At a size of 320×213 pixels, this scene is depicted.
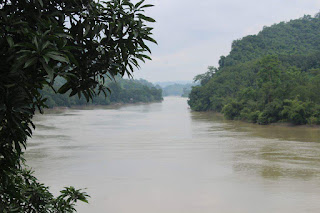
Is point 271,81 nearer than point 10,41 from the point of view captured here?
No

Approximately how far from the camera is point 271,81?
89.7ft

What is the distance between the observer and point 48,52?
1.51m

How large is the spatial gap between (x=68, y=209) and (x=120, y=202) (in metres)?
5.75

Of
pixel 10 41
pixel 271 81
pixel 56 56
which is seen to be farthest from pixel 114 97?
pixel 56 56

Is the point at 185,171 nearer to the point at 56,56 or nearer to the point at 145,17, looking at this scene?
the point at 145,17

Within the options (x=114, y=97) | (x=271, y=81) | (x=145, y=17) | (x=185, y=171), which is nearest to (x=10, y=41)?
(x=145, y=17)

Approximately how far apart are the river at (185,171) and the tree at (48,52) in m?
5.91

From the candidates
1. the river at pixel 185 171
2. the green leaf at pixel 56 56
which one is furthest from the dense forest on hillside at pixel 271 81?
the green leaf at pixel 56 56

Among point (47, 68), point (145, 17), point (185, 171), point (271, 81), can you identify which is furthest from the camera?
point (271, 81)

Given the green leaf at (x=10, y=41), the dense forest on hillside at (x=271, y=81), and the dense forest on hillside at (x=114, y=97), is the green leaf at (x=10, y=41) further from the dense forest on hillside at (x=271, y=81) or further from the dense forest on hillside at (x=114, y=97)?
the dense forest on hillside at (x=114, y=97)

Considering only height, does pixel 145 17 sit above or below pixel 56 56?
above

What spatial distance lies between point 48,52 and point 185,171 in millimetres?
10029

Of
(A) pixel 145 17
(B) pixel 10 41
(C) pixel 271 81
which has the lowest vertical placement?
(B) pixel 10 41

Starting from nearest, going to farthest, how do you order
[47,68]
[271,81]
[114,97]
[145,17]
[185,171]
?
[47,68] < [145,17] < [185,171] < [271,81] < [114,97]
